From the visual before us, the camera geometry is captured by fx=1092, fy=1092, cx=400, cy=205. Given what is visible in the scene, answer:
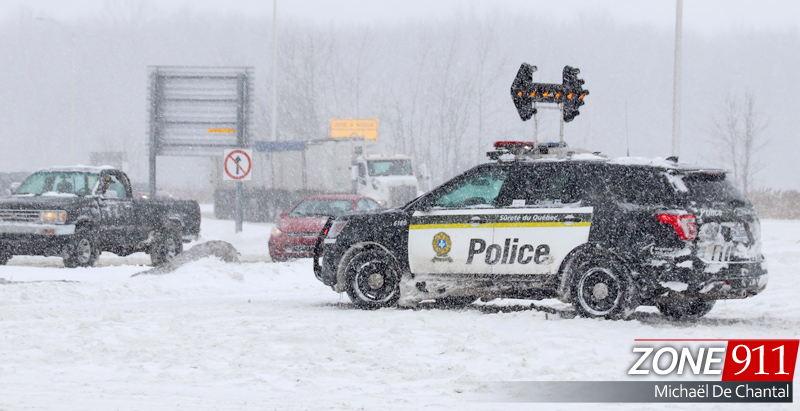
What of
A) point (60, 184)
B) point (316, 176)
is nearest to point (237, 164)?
point (60, 184)

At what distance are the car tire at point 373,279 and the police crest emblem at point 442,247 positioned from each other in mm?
559

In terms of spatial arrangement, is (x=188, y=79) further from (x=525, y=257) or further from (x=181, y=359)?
(x=181, y=359)

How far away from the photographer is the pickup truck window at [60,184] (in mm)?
20188

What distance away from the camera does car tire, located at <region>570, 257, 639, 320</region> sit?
36.1 ft

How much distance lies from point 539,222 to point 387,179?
2602 centimetres

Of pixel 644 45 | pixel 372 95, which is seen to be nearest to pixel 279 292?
pixel 372 95

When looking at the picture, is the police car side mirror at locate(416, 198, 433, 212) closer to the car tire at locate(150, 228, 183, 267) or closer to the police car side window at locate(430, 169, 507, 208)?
the police car side window at locate(430, 169, 507, 208)

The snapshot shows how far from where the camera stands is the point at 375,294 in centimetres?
1268

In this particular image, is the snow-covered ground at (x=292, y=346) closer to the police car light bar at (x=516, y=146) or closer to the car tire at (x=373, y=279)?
the car tire at (x=373, y=279)

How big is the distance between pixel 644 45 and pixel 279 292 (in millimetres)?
96666

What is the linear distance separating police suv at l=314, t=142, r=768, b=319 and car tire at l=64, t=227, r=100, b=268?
7.60m
